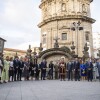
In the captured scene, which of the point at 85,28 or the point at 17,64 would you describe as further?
the point at 85,28

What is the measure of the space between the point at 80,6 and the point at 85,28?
15.6 feet

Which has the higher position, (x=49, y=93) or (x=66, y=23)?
(x=66, y=23)

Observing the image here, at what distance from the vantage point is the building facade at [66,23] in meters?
42.1

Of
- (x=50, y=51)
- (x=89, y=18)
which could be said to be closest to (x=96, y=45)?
(x=89, y=18)

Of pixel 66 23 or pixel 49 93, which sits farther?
pixel 66 23

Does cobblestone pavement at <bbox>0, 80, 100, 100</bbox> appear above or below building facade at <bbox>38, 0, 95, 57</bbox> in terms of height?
below

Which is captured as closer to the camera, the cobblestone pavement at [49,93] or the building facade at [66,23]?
the cobblestone pavement at [49,93]

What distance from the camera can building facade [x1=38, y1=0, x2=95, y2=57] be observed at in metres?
42.1

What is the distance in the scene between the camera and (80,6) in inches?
1738

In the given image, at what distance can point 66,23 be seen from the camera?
4238 centimetres

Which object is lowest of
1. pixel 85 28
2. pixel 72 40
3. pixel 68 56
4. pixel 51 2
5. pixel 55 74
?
pixel 55 74

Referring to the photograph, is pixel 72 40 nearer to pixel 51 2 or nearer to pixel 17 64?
pixel 51 2

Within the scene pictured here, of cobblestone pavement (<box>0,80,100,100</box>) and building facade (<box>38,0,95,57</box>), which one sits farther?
building facade (<box>38,0,95,57</box>)

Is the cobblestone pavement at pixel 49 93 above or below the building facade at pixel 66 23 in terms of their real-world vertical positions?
below
